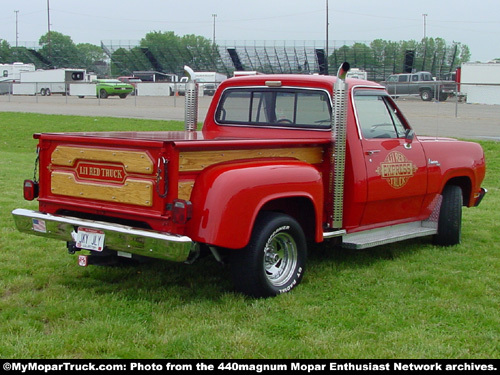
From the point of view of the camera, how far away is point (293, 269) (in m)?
5.64

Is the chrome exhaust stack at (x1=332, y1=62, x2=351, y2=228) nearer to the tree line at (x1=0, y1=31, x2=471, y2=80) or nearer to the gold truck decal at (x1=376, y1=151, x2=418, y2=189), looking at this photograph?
A: the gold truck decal at (x1=376, y1=151, x2=418, y2=189)

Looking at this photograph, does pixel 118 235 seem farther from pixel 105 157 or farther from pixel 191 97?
pixel 191 97

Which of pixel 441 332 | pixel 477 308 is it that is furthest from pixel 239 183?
pixel 477 308

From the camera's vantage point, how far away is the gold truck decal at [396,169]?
6508 mm

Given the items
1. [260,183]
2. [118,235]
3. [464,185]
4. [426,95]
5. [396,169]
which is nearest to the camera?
[118,235]

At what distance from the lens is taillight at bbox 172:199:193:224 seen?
4.75 meters

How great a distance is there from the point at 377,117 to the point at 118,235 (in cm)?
301

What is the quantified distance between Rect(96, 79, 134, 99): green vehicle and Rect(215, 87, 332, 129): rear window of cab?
117 ft

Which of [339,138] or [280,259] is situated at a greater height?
[339,138]

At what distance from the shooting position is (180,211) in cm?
475

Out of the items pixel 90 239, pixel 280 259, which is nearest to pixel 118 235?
pixel 90 239

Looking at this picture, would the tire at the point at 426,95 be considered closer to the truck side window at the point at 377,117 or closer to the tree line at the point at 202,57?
the tree line at the point at 202,57
